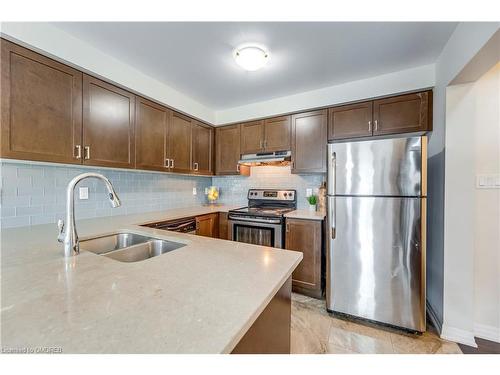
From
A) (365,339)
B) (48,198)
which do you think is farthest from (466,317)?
(48,198)

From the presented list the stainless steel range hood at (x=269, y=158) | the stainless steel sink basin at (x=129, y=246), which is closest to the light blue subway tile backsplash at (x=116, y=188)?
the stainless steel range hood at (x=269, y=158)

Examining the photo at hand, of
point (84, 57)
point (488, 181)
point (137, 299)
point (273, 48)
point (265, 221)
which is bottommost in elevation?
point (265, 221)

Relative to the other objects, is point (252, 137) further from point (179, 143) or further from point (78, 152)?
point (78, 152)

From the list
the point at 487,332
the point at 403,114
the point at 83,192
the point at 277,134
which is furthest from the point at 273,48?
the point at 487,332

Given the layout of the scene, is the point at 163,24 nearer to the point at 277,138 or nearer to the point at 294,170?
the point at 277,138

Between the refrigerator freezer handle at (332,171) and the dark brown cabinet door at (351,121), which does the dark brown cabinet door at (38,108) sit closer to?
the refrigerator freezer handle at (332,171)

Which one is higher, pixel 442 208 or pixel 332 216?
pixel 442 208

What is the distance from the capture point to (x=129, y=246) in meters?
1.41

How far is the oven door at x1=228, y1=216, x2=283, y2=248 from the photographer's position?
8.08 ft

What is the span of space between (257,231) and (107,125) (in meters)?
1.90

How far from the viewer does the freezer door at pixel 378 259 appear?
1725 mm

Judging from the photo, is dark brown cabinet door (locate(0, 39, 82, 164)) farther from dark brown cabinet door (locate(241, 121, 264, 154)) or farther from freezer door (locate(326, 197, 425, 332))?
freezer door (locate(326, 197, 425, 332))
